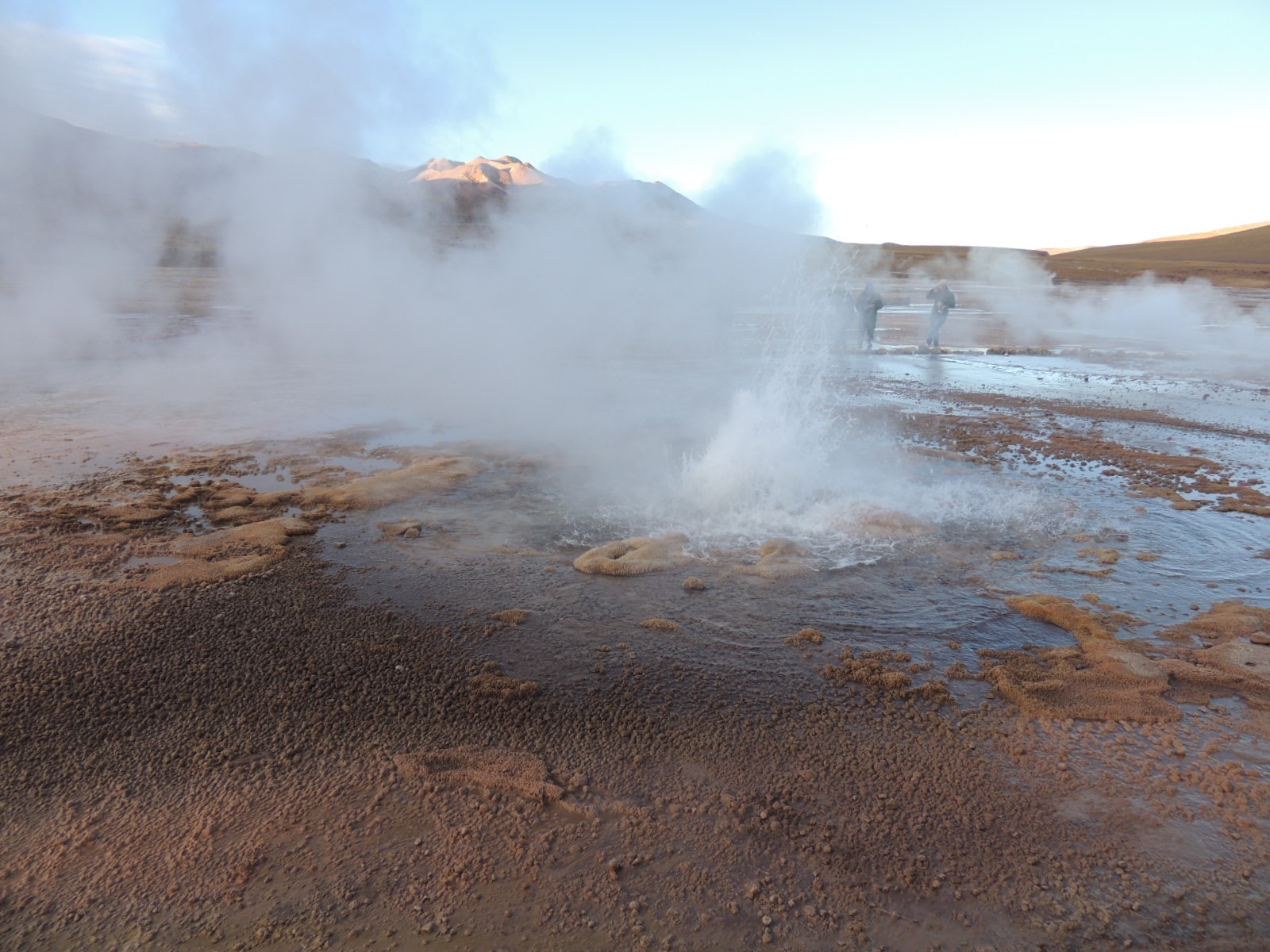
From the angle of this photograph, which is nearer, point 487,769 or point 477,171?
point 487,769

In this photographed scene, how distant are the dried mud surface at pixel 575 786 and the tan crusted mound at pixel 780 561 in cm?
92

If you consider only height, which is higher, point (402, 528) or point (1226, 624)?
point (402, 528)

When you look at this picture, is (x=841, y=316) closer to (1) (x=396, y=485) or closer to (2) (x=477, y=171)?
(2) (x=477, y=171)

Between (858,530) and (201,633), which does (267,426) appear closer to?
(201,633)

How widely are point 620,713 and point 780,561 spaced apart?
2.37 metres

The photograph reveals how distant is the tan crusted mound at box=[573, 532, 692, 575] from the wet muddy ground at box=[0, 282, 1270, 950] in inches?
1.8

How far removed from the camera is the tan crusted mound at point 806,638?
4.57 metres

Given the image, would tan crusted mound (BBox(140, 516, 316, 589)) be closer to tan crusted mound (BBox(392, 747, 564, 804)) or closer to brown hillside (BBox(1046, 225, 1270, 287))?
tan crusted mound (BBox(392, 747, 564, 804))

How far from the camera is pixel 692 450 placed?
881cm

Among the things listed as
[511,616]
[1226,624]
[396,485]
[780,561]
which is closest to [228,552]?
[396,485]

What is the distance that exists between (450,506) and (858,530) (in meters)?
3.78

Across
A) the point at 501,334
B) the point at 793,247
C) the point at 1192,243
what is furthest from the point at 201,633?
the point at 1192,243

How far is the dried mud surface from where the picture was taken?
8.54ft

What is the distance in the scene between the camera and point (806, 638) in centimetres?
460
